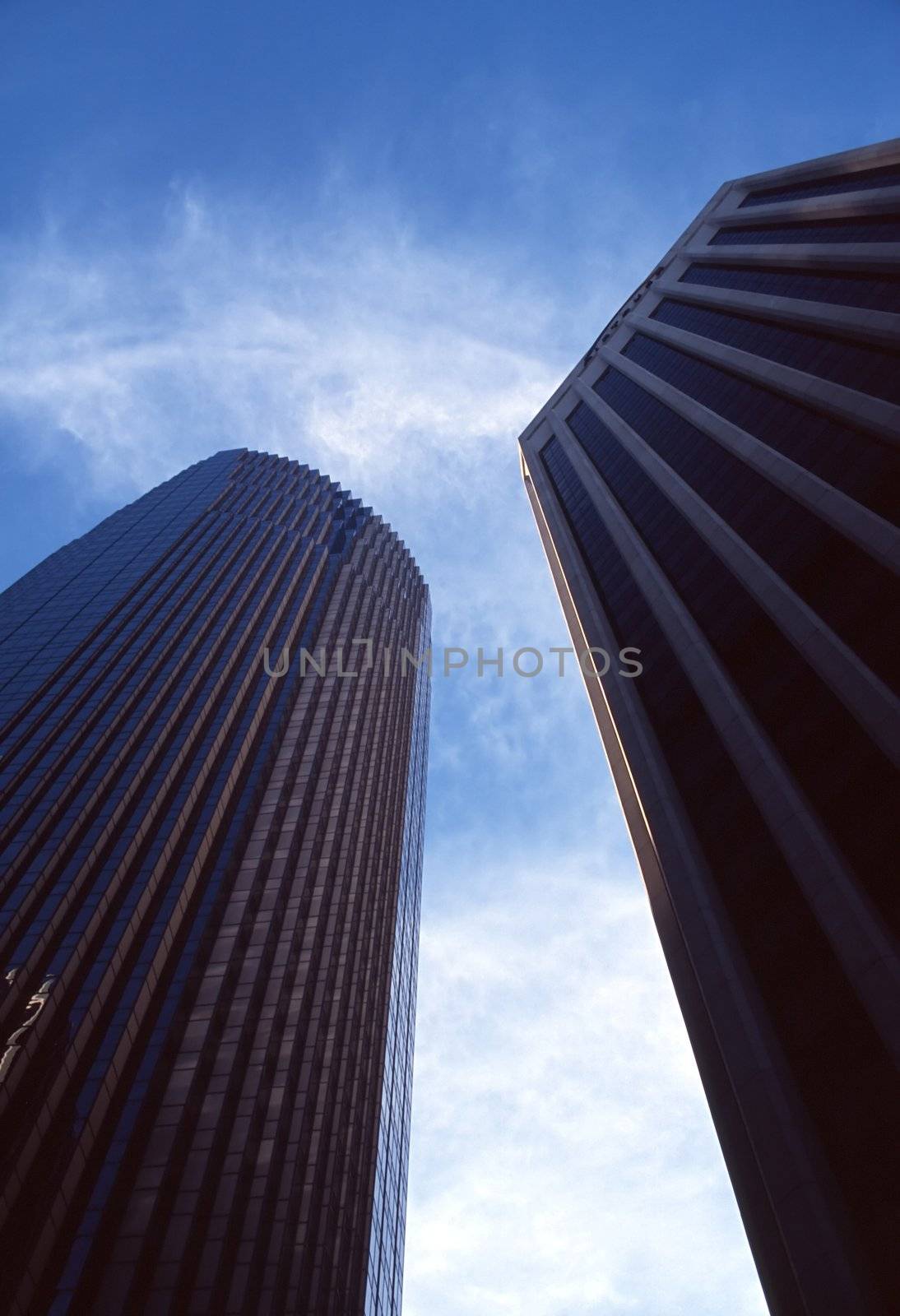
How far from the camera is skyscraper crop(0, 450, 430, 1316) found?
39000mm

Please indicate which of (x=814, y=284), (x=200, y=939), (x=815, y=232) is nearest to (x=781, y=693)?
(x=814, y=284)

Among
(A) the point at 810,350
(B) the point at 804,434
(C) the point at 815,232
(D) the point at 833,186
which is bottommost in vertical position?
(B) the point at 804,434

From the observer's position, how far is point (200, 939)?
180ft

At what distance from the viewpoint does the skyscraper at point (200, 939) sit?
39.0 metres

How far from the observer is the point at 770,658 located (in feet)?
114

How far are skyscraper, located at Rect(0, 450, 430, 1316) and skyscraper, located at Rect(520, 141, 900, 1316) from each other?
Answer: 93.2 ft

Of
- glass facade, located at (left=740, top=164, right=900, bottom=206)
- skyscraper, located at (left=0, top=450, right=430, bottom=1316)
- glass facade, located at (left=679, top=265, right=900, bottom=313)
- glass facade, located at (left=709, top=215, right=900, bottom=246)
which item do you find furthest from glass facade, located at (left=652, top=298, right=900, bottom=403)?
skyscraper, located at (left=0, top=450, right=430, bottom=1316)

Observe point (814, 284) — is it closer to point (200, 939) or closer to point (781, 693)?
point (781, 693)

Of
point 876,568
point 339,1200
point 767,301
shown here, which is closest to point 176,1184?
point 339,1200

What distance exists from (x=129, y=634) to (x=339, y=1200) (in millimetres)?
53197

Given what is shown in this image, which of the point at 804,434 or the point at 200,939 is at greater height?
the point at 804,434

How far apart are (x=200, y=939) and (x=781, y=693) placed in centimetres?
4103

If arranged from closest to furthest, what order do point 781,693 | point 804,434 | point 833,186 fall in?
point 781,693 < point 804,434 < point 833,186

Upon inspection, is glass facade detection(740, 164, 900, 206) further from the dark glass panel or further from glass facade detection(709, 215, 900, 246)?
the dark glass panel
